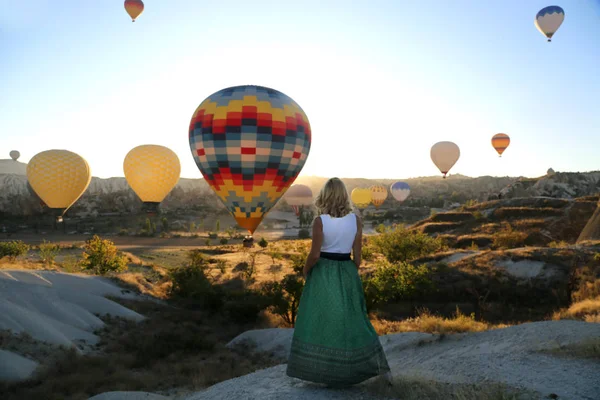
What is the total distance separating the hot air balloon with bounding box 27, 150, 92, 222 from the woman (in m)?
29.7

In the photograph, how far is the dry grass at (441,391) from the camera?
14.9 ft

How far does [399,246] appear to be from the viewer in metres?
25.8

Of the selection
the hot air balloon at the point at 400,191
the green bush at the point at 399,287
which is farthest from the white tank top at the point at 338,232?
the hot air balloon at the point at 400,191

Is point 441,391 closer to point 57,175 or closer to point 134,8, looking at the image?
point 57,175

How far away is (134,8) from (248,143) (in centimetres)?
A: 2275

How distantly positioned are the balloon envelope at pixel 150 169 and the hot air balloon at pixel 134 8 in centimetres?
1143

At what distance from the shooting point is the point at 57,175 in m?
29.7

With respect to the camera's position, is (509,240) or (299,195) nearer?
(509,240)

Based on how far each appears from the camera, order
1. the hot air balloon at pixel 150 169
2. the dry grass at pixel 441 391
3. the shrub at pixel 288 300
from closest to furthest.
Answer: the dry grass at pixel 441 391, the shrub at pixel 288 300, the hot air balloon at pixel 150 169

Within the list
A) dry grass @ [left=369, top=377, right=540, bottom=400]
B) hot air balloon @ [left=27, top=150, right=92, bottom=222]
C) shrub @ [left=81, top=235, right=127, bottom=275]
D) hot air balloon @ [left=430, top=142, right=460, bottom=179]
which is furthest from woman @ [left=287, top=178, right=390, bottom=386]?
hot air balloon @ [left=430, top=142, right=460, bottom=179]

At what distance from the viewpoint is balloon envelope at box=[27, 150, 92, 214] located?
2962 cm

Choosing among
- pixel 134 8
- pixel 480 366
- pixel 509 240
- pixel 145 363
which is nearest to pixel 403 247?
pixel 509 240

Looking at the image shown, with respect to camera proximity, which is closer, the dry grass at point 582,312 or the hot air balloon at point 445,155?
the dry grass at point 582,312

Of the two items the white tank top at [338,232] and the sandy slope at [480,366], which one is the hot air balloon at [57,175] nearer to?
the sandy slope at [480,366]
